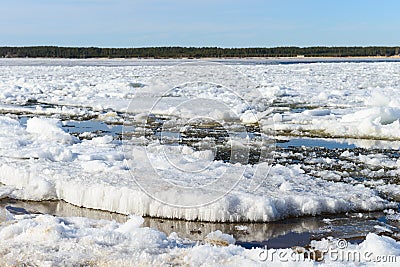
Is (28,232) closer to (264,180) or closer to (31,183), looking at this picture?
(31,183)

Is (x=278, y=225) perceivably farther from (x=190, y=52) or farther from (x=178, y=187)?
(x=190, y=52)

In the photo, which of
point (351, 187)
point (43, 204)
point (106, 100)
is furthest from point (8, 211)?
point (106, 100)

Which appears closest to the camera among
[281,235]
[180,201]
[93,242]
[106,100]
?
[93,242]

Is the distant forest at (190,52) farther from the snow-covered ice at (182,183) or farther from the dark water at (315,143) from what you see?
the dark water at (315,143)

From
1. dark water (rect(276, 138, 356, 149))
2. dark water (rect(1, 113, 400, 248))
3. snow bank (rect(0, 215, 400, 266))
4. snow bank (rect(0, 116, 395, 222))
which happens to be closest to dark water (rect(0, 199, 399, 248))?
dark water (rect(1, 113, 400, 248))

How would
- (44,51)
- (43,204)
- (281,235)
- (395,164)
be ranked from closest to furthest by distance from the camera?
1. (281,235)
2. (43,204)
3. (395,164)
4. (44,51)

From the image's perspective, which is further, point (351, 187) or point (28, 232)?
point (351, 187)

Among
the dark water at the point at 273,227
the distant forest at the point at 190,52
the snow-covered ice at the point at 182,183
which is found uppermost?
the distant forest at the point at 190,52

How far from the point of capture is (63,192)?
5234 millimetres

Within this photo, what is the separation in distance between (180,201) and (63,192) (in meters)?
1.29

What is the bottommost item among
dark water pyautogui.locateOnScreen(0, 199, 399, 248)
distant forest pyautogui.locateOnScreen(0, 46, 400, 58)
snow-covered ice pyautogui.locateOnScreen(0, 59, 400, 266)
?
dark water pyautogui.locateOnScreen(0, 199, 399, 248)

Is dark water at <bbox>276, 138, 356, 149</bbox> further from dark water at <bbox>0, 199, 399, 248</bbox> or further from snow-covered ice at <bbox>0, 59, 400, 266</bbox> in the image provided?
dark water at <bbox>0, 199, 399, 248</bbox>

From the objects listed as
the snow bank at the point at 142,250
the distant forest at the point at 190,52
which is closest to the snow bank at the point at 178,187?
the snow bank at the point at 142,250

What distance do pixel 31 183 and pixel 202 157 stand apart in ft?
7.18
